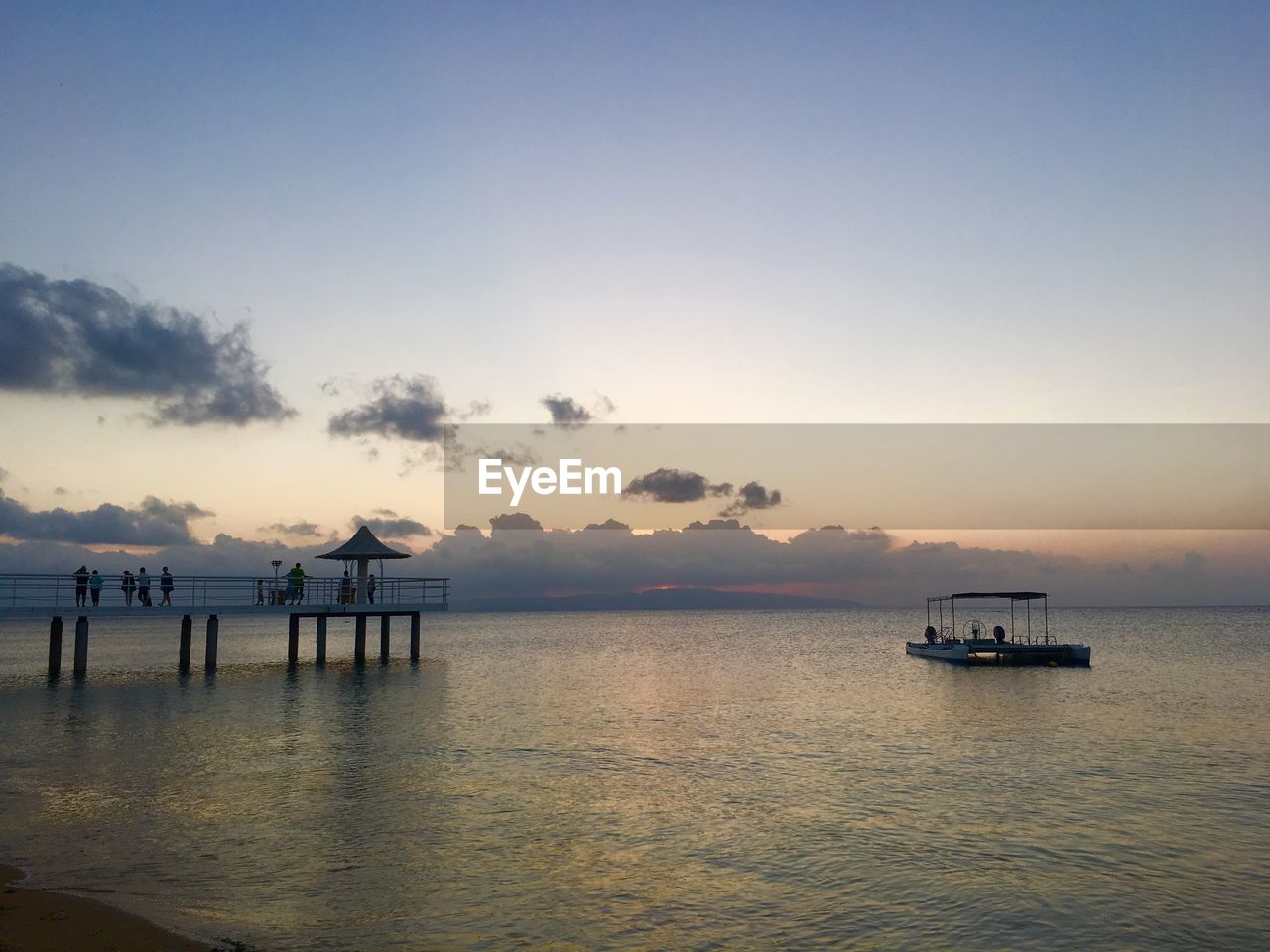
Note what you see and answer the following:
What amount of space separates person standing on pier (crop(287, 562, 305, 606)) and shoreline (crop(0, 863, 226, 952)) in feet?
125

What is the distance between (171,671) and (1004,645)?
5261cm

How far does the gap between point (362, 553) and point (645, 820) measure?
34.0 metres

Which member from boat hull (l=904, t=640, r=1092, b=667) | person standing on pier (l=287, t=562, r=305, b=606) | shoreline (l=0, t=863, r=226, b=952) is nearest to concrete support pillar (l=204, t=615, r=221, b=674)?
person standing on pier (l=287, t=562, r=305, b=606)

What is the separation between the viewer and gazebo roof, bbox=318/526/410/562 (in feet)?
164

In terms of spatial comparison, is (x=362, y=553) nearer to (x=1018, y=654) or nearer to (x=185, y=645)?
(x=185, y=645)

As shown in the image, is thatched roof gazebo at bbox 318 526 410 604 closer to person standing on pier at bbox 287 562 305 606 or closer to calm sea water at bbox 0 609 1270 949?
person standing on pier at bbox 287 562 305 606

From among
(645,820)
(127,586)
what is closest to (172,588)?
(127,586)

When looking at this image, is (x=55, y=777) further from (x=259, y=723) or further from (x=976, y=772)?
(x=976, y=772)

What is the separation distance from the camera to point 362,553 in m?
49.9

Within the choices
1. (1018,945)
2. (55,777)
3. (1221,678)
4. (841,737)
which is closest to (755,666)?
(1221,678)

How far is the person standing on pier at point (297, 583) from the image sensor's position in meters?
50.4

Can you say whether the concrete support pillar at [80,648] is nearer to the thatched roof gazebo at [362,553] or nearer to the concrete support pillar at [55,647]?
the concrete support pillar at [55,647]

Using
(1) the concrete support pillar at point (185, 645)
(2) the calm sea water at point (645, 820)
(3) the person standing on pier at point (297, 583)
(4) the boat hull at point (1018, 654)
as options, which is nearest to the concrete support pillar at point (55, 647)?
(1) the concrete support pillar at point (185, 645)

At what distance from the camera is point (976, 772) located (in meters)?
25.4
